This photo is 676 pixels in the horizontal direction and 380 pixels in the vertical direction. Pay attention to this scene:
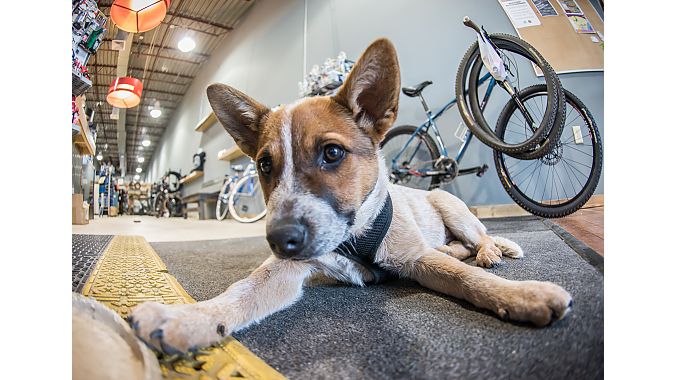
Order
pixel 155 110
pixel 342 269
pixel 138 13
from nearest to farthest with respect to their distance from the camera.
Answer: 1. pixel 138 13
2. pixel 155 110
3. pixel 342 269

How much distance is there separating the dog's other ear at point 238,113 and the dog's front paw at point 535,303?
1023mm

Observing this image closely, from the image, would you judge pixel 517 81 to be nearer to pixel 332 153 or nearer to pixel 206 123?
pixel 332 153

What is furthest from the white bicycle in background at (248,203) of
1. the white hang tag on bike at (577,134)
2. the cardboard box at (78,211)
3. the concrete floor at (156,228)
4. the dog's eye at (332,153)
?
the white hang tag on bike at (577,134)

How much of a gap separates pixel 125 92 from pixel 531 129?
0.98 meters

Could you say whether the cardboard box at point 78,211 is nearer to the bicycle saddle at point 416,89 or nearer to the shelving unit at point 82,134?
the shelving unit at point 82,134

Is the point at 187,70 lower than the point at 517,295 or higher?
higher

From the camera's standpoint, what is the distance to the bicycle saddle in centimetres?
143

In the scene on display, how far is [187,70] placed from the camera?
964 mm

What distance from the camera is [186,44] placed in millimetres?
850

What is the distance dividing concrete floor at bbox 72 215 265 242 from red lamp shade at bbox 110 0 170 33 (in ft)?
1.41

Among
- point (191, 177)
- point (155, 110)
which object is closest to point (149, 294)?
point (155, 110)

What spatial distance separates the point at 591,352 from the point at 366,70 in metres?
0.97
